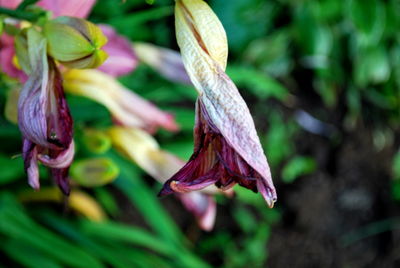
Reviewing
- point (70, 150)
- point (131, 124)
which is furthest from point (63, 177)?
point (131, 124)

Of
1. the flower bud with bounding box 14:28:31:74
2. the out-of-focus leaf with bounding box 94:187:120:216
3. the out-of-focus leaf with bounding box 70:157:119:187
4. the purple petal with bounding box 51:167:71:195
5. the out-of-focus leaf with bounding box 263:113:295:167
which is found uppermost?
the flower bud with bounding box 14:28:31:74

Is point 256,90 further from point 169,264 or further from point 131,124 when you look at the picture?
point 131,124

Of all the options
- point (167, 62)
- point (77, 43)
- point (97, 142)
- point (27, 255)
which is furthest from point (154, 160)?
point (27, 255)

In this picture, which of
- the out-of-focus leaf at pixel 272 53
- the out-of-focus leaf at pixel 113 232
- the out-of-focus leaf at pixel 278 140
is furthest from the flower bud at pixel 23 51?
the out-of-focus leaf at pixel 272 53

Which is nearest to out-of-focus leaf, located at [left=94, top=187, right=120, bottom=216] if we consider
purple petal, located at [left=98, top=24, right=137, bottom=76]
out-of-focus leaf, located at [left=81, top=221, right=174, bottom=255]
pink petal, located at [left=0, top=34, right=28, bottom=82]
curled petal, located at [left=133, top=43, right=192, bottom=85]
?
out-of-focus leaf, located at [left=81, top=221, right=174, bottom=255]

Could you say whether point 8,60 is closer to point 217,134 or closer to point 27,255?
point 217,134

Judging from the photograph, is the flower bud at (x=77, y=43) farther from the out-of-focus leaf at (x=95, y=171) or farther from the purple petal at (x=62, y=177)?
the out-of-focus leaf at (x=95, y=171)

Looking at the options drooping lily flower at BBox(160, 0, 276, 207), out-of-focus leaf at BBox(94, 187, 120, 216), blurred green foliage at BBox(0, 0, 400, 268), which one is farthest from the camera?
out-of-focus leaf at BBox(94, 187, 120, 216)

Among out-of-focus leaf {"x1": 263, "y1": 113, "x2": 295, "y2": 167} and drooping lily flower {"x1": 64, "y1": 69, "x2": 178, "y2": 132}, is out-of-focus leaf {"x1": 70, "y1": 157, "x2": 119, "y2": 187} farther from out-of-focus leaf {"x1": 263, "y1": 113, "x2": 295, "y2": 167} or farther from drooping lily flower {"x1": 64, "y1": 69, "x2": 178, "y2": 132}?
out-of-focus leaf {"x1": 263, "y1": 113, "x2": 295, "y2": 167}
